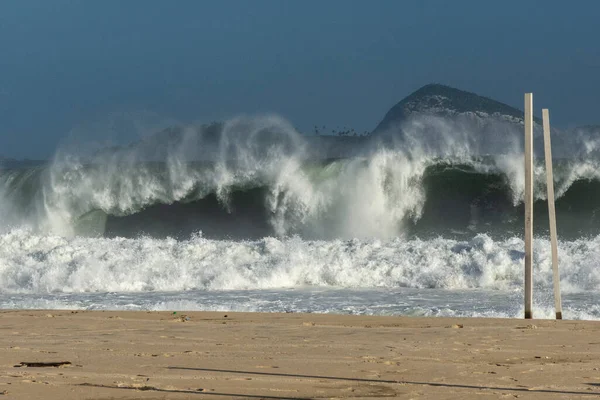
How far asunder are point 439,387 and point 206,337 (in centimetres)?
270

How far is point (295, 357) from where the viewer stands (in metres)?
6.34

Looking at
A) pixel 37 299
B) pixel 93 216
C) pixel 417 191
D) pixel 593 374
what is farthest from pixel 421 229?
pixel 593 374

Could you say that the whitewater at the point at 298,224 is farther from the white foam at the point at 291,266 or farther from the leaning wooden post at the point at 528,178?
the leaning wooden post at the point at 528,178

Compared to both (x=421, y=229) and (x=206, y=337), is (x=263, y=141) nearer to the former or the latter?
(x=421, y=229)

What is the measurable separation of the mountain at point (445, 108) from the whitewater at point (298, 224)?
2.37 ft

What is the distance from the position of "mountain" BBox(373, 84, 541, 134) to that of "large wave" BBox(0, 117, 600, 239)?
0.74 m

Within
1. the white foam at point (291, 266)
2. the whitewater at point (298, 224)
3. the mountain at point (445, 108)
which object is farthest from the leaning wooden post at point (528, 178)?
the mountain at point (445, 108)

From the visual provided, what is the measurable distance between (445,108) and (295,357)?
23.0 m

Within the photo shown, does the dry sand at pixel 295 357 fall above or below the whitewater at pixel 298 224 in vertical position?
below

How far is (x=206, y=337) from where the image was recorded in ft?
24.5

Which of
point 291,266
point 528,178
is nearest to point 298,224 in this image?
point 291,266

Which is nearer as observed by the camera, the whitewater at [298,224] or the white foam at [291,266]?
the whitewater at [298,224]

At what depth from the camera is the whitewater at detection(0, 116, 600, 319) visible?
502 inches

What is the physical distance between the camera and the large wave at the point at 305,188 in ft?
72.1
